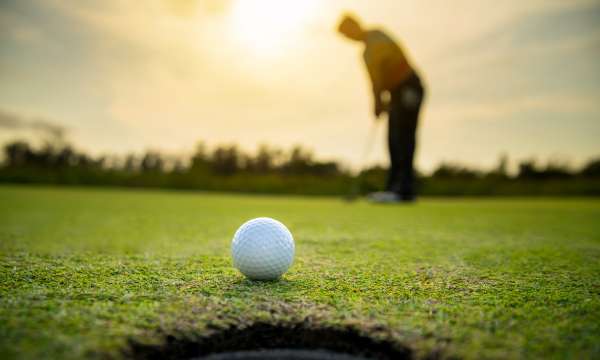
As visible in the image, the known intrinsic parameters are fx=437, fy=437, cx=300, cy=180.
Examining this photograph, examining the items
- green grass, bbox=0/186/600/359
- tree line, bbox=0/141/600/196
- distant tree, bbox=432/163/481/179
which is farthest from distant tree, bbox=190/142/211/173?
green grass, bbox=0/186/600/359

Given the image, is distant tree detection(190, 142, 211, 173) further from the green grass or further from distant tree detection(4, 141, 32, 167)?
the green grass

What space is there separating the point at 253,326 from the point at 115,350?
509mm

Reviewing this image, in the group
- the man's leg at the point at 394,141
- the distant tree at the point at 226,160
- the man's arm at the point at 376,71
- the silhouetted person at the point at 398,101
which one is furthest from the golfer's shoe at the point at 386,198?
the distant tree at the point at 226,160

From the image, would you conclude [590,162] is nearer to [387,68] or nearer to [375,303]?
[387,68]

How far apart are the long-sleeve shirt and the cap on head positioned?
0.36 m

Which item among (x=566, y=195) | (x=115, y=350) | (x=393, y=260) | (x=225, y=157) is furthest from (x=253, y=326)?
(x=225, y=157)

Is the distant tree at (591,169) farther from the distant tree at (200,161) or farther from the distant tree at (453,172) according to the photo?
the distant tree at (200,161)

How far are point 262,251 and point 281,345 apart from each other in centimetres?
74

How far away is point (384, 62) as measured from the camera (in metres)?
9.88

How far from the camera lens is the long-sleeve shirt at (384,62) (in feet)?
31.3

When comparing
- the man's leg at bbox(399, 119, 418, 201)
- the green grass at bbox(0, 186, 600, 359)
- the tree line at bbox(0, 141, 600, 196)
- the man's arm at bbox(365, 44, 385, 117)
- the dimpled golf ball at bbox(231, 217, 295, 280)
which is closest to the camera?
the green grass at bbox(0, 186, 600, 359)

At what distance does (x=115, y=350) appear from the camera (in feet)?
4.70

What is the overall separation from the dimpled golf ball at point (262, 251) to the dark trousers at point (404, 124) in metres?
7.92

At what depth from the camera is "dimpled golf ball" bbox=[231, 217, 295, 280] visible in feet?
7.79
